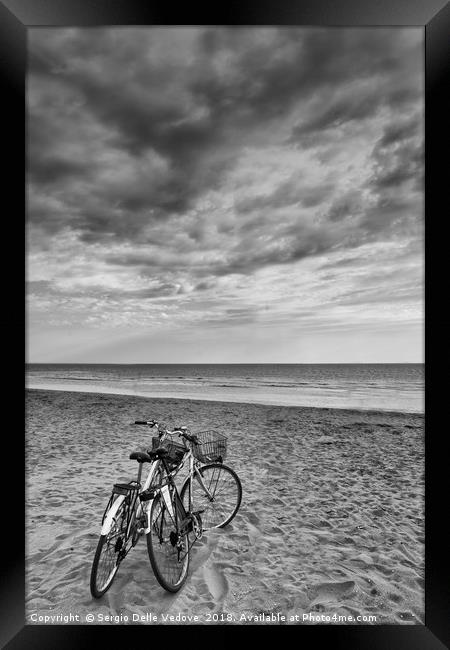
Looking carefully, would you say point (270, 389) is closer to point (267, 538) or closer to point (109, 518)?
point (267, 538)

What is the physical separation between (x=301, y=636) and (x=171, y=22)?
13.0ft

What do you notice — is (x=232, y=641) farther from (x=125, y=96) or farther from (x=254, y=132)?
(x=254, y=132)

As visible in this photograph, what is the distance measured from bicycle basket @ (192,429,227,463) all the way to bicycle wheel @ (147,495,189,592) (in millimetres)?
523

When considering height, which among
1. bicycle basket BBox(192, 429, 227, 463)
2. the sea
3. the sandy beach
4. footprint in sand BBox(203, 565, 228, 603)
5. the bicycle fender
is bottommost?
the sea

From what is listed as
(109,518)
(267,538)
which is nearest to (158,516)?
(109,518)

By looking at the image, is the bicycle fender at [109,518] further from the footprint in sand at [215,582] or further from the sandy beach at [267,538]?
the footprint in sand at [215,582]

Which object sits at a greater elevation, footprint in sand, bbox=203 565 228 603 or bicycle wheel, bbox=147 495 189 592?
bicycle wheel, bbox=147 495 189 592

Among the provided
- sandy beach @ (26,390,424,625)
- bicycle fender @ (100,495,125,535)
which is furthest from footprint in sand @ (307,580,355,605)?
bicycle fender @ (100,495,125,535)

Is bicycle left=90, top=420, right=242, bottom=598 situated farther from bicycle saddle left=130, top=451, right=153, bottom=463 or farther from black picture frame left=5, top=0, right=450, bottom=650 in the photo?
black picture frame left=5, top=0, right=450, bottom=650

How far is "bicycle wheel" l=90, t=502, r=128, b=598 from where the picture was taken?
7.27 feet

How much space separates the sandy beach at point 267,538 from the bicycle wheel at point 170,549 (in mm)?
110

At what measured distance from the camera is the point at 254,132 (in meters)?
4.41

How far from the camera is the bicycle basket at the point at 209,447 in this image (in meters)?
3.01

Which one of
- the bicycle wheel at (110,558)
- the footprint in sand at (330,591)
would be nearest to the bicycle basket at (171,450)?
the bicycle wheel at (110,558)
